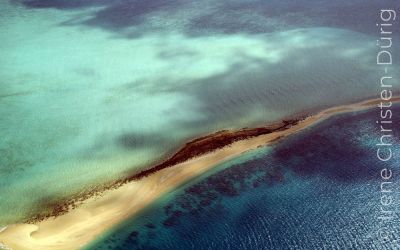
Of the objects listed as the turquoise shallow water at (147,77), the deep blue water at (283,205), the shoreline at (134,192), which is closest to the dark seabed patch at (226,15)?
the turquoise shallow water at (147,77)

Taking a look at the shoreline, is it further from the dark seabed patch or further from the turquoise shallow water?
the dark seabed patch

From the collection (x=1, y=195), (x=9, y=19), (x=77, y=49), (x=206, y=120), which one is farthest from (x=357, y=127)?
(x=9, y=19)

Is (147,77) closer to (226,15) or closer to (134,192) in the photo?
(134,192)

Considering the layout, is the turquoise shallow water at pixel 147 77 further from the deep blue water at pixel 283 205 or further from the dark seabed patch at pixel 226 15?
the deep blue water at pixel 283 205

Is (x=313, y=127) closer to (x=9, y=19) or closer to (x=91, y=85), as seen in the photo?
(x=91, y=85)

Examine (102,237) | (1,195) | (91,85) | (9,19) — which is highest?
(9,19)
